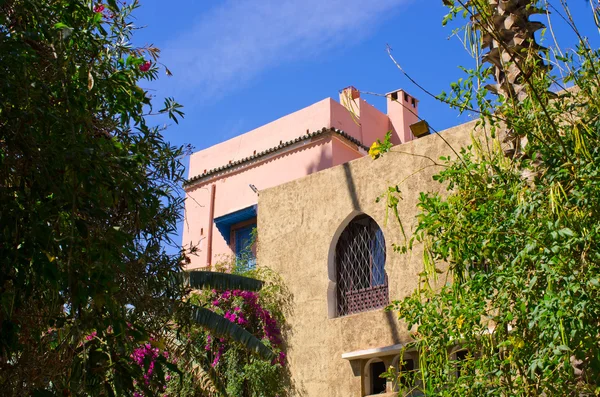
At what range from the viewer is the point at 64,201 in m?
4.46

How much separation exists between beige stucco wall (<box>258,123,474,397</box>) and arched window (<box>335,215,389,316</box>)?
0.65 ft

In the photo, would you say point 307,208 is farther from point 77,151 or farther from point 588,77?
point 77,151

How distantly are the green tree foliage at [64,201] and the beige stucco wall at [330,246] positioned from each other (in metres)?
7.43

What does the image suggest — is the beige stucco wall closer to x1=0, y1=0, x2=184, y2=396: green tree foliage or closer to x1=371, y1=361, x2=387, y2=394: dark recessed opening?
x1=371, y1=361, x2=387, y2=394: dark recessed opening

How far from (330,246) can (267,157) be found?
4.72 metres

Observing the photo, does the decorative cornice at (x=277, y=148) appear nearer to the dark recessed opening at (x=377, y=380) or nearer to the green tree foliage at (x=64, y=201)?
the dark recessed opening at (x=377, y=380)

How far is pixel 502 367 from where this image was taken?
590 cm

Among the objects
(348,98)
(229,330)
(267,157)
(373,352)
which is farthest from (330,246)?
(348,98)

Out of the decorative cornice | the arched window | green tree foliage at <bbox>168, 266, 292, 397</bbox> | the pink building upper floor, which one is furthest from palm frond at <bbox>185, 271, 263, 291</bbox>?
the decorative cornice

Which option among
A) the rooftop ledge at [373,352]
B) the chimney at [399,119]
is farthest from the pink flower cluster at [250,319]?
the chimney at [399,119]

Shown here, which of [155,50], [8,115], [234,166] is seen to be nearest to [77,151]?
[8,115]

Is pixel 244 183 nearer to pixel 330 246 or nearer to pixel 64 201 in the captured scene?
pixel 330 246

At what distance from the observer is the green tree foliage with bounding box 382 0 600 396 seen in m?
5.19

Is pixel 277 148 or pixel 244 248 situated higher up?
pixel 277 148
